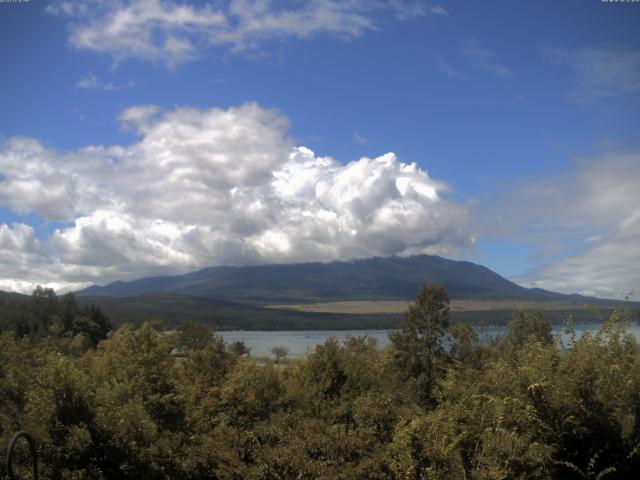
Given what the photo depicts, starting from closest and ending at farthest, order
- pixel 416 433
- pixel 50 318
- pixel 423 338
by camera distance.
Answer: pixel 416 433 → pixel 423 338 → pixel 50 318

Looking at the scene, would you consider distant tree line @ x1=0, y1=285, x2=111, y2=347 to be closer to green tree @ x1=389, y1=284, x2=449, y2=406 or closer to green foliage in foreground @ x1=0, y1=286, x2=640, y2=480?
green tree @ x1=389, y1=284, x2=449, y2=406

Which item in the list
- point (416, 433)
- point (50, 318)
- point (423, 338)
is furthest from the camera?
point (50, 318)

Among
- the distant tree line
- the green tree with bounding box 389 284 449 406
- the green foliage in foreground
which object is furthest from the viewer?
the distant tree line

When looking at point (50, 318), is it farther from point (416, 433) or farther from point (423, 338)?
point (416, 433)

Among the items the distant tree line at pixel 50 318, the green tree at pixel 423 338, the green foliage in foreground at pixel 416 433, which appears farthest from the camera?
the distant tree line at pixel 50 318

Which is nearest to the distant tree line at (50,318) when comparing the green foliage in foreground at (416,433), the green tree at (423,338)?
the green tree at (423,338)

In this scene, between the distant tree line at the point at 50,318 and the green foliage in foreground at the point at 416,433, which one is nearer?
the green foliage in foreground at the point at 416,433

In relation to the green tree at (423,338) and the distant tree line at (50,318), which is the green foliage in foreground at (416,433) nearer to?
the green tree at (423,338)

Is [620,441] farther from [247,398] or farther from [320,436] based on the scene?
[247,398]

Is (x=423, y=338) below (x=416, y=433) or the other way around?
below

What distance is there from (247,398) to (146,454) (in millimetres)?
9564

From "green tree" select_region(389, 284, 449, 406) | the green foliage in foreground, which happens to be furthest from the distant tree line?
the green foliage in foreground

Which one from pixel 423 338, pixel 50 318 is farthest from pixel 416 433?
pixel 50 318

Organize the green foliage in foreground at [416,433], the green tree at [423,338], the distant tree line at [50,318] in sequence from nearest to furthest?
the green foliage in foreground at [416,433] → the green tree at [423,338] → the distant tree line at [50,318]
